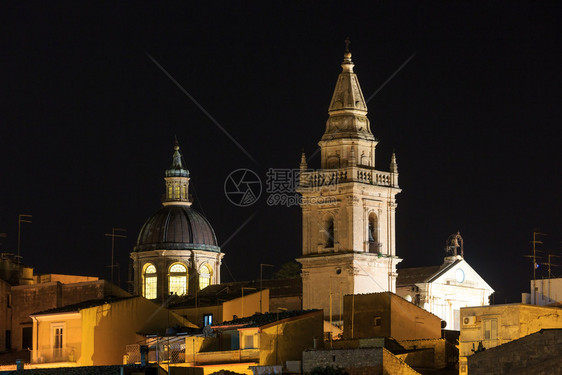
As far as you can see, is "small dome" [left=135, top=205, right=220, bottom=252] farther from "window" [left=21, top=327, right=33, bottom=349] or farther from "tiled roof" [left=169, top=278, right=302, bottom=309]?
"window" [left=21, top=327, right=33, bottom=349]

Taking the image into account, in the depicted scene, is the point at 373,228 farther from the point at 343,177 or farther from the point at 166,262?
the point at 166,262

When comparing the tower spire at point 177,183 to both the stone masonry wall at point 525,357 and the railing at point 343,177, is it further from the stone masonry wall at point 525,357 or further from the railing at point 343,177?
the stone masonry wall at point 525,357

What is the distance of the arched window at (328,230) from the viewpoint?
97938mm

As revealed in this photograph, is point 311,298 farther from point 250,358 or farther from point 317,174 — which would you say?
point 250,358

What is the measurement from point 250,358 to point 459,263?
1652 inches

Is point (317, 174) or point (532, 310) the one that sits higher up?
point (317, 174)

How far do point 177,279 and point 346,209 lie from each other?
20.6m

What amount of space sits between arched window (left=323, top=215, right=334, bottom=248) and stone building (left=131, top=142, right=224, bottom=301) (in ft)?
58.2

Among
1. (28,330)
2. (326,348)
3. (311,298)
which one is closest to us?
(326,348)

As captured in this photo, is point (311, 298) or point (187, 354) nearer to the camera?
point (187, 354)

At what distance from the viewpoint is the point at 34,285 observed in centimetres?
8919

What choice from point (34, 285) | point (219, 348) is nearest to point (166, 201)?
point (34, 285)

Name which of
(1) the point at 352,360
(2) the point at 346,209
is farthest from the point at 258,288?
(1) the point at 352,360

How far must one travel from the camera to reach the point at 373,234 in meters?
98.5
